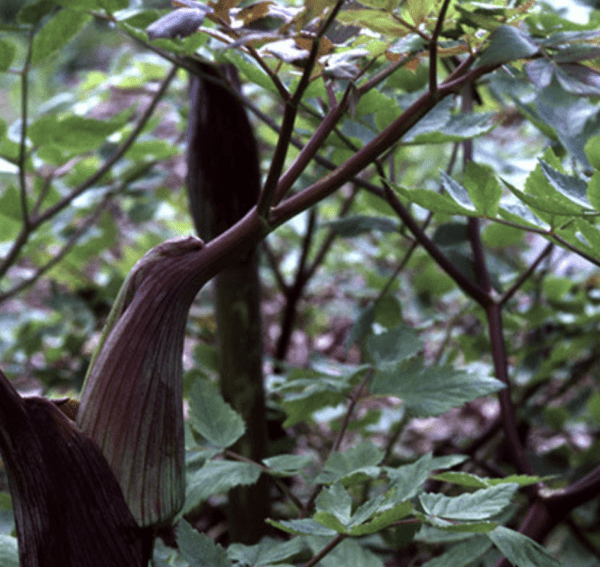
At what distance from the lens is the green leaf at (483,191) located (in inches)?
16.0

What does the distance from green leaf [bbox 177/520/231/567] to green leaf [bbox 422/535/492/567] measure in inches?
7.1

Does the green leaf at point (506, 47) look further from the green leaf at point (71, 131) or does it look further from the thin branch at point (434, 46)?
the green leaf at point (71, 131)

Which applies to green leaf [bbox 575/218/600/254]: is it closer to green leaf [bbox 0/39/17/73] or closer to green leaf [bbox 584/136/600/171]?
green leaf [bbox 584/136/600/171]

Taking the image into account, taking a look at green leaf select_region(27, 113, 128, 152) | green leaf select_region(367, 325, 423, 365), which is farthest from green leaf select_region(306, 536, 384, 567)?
green leaf select_region(27, 113, 128, 152)

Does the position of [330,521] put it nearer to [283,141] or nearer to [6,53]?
[283,141]

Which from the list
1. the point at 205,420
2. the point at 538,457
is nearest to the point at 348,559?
the point at 205,420

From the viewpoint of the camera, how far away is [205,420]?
493 mm

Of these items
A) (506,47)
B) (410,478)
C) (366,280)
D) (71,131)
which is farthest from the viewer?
(366,280)

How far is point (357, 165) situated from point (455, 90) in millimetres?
72

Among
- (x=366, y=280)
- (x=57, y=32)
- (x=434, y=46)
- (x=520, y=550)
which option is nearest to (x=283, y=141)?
(x=434, y=46)

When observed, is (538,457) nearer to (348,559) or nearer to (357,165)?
(348,559)

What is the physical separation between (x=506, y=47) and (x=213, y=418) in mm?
340

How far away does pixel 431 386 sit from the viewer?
0.51 m

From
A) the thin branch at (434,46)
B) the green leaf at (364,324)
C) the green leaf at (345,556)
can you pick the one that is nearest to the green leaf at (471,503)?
the green leaf at (345,556)
